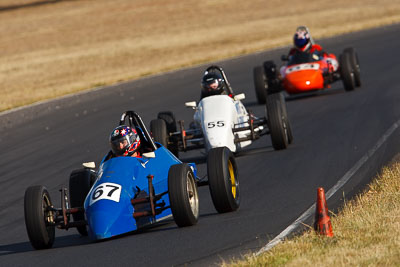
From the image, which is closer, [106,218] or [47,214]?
[106,218]

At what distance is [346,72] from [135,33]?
1186 inches

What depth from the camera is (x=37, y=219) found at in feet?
31.8

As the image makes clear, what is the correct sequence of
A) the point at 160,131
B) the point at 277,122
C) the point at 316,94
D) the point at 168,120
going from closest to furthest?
the point at 160,131, the point at 277,122, the point at 168,120, the point at 316,94

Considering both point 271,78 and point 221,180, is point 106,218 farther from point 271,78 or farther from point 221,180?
point 271,78

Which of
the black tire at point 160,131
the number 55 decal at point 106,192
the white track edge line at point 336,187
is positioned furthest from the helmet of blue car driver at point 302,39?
the number 55 decal at point 106,192

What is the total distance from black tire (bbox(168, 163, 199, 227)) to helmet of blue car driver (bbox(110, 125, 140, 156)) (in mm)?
1097

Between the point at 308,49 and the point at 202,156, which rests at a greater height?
the point at 308,49

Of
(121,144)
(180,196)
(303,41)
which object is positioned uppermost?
(303,41)

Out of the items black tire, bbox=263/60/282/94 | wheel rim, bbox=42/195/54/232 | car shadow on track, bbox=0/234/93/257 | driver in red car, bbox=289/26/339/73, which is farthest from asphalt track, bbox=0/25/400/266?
driver in red car, bbox=289/26/339/73

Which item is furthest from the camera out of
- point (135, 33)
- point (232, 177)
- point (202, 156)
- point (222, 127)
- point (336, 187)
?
point (135, 33)


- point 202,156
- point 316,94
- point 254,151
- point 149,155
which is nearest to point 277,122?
point 254,151

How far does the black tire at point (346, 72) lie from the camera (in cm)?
2256

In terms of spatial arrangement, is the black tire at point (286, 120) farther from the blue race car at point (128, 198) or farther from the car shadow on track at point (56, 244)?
the car shadow on track at point (56, 244)

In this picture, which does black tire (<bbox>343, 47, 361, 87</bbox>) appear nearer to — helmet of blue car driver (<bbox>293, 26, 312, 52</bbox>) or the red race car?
the red race car
